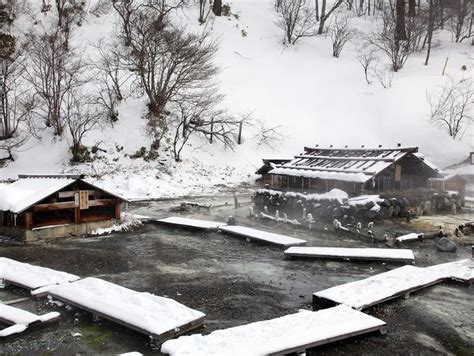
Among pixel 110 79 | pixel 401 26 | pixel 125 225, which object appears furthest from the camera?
pixel 401 26

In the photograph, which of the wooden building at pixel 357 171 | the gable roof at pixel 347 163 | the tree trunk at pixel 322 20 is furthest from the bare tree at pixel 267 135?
the tree trunk at pixel 322 20

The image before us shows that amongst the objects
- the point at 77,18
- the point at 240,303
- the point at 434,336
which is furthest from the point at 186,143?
the point at 434,336

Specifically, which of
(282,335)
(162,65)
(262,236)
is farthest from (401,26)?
(282,335)

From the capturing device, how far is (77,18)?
125 feet

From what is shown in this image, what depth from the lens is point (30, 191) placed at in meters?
15.1

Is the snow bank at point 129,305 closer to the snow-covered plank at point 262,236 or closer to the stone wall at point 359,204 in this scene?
the snow-covered plank at point 262,236

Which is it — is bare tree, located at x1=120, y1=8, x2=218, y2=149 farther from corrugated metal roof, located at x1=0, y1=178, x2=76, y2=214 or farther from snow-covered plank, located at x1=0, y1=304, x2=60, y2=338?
snow-covered plank, located at x1=0, y1=304, x2=60, y2=338

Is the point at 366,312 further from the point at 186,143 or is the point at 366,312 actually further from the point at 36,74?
the point at 36,74

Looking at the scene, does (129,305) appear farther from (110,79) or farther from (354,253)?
(110,79)

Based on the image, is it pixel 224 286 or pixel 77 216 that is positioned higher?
pixel 77 216

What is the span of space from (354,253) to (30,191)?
11.0m

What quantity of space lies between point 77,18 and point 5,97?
1421 centimetres

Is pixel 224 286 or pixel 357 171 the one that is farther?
pixel 357 171

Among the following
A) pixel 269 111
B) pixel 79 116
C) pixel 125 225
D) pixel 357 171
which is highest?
pixel 269 111
